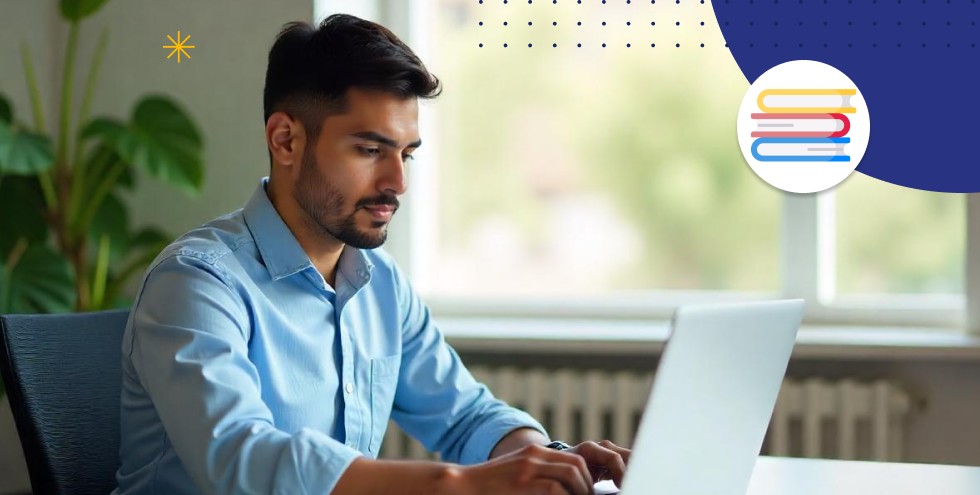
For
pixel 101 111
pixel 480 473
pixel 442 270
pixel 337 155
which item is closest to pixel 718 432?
pixel 480 473

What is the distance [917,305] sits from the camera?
2863 mm

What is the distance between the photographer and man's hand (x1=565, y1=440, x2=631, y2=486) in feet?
4.12

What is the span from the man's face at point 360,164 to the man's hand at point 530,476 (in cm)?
51

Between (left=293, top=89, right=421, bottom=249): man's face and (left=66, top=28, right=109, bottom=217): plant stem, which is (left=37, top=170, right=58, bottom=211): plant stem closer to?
(left=66, top=28, right=109, bottom=217): plant stem

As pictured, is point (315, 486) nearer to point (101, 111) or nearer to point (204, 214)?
point (204, 214)

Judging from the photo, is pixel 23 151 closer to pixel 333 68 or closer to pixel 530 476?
pixel 333 68

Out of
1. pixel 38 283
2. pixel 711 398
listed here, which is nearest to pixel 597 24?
pixel 38 283

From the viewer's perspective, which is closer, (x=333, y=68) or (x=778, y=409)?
(x=333, y=68)

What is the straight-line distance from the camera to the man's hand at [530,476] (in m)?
1.02

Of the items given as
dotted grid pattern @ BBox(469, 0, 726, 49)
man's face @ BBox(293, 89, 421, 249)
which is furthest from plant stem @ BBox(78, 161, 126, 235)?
man's face @ BBox(293, 89, 421, 249)

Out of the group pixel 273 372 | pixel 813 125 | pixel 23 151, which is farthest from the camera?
pixel 813 125

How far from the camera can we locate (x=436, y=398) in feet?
5.39

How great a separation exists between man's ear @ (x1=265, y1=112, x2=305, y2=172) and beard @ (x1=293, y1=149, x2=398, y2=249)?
19 mm

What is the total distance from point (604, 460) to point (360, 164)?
503 mm
